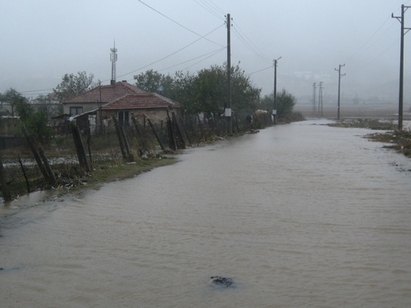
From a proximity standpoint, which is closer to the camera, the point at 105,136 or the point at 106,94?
the point at 105,136

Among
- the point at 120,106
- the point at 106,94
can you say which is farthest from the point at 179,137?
the point at 106,94

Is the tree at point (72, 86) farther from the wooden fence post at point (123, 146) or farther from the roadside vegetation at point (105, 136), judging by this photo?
the wooden fence post at point (123, 146)

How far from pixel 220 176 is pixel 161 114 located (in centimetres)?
2562

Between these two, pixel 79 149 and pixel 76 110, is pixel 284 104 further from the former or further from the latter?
pixel 79 149

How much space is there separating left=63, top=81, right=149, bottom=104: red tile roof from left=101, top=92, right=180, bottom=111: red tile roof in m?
2.65

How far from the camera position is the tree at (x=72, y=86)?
55.6 m

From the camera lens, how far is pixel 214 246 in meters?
7.28

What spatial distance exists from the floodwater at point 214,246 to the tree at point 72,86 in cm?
4490

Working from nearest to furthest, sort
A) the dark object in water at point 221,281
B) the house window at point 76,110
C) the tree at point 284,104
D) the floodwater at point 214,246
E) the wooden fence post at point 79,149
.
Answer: the floodwater at point 214,246, the dark object in water at point 221,281, the wooden fence post at point 79,149, the house window at point 76,110, the tree at point 284,104

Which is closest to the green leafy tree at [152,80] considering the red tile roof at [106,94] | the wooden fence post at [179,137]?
the red tile roof at [106,94]

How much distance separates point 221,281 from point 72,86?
177 feet

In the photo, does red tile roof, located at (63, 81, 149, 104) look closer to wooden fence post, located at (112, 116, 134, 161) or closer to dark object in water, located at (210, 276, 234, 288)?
wooden fence post, located at (112, 116, 134, 161)

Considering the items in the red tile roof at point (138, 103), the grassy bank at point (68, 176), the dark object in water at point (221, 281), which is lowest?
the dark object in water at point (221, 281)

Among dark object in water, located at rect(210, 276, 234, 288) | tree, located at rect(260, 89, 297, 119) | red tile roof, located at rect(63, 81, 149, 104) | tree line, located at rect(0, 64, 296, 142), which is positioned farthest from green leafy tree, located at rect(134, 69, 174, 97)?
dark object in water, located at rect(210, 276, 234, 288)
